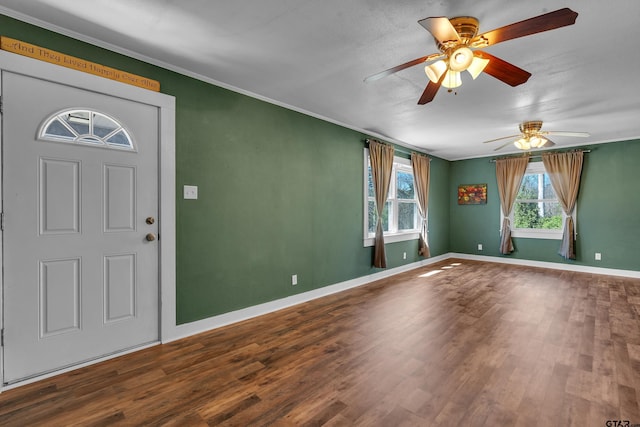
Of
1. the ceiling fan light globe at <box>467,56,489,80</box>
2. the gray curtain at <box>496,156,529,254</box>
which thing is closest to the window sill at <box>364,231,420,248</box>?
the gray curtain at <box>496,156,529,254</box>

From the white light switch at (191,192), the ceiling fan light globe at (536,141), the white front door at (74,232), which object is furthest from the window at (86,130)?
the ceiling fan light globe at (536,141)

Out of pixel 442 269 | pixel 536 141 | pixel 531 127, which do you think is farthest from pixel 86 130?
pixel 442 269

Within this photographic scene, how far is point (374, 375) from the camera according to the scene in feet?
7.31

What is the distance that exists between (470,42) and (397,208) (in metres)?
4.06

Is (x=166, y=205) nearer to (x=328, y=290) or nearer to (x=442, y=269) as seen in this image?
(x=328, y=290)

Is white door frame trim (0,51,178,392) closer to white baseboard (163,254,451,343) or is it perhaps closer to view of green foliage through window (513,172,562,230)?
white baseboard (163,254,451,343)

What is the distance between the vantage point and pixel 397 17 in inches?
80.0

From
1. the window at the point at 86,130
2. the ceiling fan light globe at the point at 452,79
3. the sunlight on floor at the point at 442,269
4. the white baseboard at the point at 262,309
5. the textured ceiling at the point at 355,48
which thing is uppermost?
the textured ceiling at the point at 355,48

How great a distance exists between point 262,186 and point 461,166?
5953mm

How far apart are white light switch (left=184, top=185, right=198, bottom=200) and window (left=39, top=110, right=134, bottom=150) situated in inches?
22.6

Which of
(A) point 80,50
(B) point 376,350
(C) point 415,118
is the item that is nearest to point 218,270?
(B) point 376,350

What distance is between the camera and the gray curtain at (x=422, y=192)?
6.26 metres

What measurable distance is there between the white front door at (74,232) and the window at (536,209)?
7217 millimetres

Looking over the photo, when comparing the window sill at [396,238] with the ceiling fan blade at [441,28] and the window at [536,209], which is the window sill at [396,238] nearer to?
the window at [536,209]
